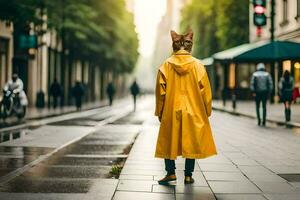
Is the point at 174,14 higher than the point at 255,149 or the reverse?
higher

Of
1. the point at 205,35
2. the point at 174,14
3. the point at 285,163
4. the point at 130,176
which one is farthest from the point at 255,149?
the point at 174,14

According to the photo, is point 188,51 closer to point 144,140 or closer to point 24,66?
point 144,140

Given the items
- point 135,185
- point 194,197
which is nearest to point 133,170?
point 135,185

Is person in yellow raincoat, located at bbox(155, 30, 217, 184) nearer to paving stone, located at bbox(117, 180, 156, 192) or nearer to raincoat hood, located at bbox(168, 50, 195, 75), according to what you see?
A: raincoat hood, located at bbox(168, 50, 195, 75)

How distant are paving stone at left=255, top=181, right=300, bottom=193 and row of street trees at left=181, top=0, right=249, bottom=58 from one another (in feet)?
143

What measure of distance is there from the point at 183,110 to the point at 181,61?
60 centimetres

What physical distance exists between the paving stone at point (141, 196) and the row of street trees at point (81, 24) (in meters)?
15.0

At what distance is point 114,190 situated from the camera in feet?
20.3

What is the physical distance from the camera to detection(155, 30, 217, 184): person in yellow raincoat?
6.45 meters

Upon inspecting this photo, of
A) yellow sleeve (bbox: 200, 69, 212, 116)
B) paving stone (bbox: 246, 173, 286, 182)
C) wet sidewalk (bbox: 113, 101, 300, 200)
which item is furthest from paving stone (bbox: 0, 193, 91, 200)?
paving stone (bbox: 246, 173, 286, 182)

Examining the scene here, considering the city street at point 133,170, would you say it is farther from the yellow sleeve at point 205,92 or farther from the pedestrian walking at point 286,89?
the pedestrian walking at point 286,89

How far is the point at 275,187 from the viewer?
648cm

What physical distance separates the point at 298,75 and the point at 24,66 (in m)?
15.8

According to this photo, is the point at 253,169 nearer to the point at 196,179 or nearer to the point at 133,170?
the point at 196,179
